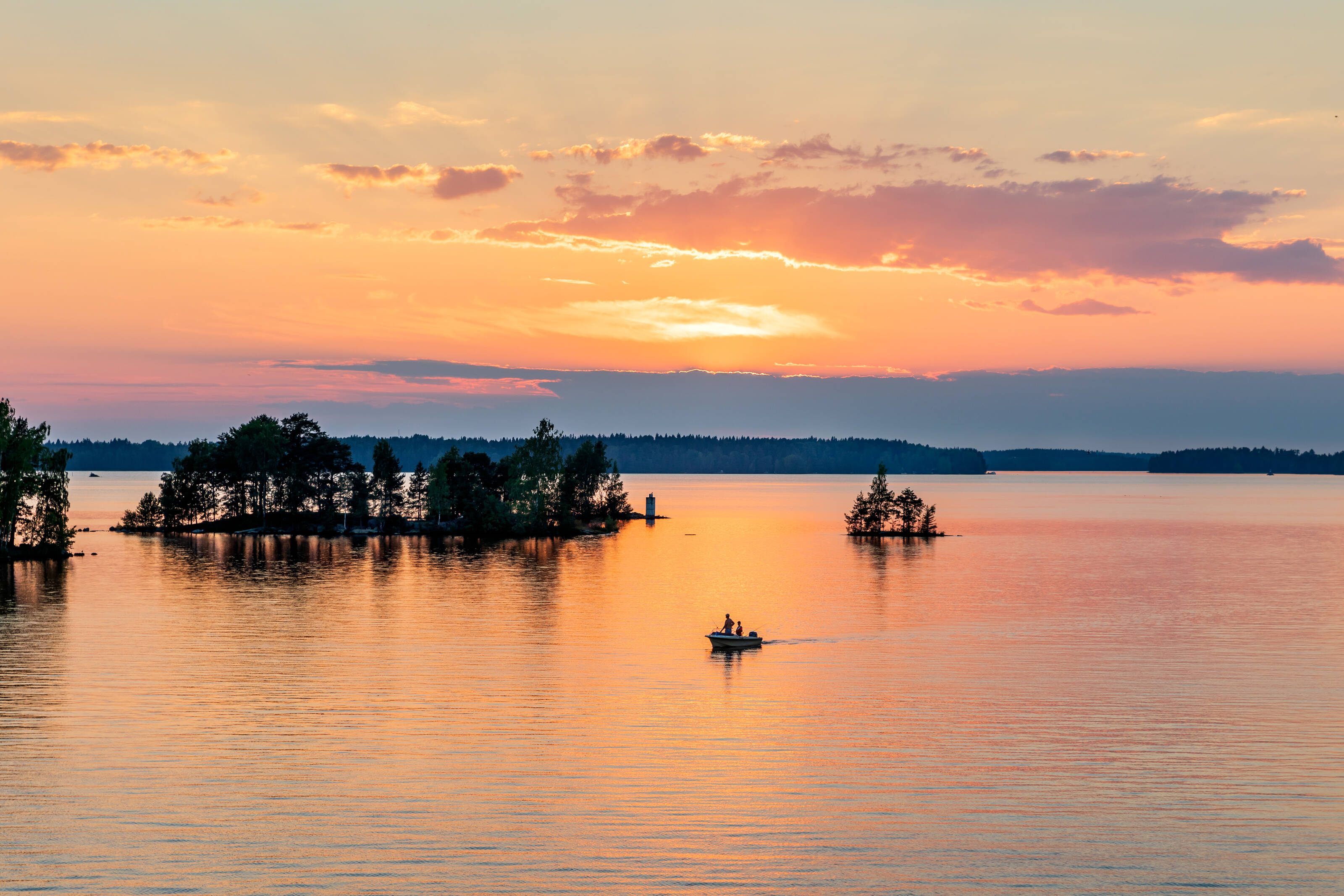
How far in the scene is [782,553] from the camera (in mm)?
159250

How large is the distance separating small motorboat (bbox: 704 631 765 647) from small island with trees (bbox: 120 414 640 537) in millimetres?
118911

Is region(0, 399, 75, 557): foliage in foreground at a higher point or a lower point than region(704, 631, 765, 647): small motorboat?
higher

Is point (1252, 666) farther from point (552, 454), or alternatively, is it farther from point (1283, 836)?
point (552, 454)

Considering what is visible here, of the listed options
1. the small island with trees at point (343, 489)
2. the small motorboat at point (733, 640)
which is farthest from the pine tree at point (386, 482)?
the small motorboat at point (733, 640)

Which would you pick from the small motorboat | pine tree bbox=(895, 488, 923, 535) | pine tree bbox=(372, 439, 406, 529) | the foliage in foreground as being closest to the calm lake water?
the small motorboat

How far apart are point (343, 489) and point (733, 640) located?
5633 inches

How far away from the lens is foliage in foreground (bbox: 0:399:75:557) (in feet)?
389

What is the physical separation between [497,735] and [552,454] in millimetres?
144345

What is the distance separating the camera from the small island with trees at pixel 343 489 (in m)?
188

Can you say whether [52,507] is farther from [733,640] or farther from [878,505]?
[878,505]

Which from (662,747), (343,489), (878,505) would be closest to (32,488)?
(343,489)

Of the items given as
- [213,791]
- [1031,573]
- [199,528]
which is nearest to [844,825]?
[213,791]

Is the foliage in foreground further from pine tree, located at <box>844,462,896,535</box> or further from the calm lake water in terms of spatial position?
pine tree, located at <box>844,462,896,535</box>

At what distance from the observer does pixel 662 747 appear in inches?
1651
